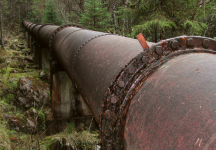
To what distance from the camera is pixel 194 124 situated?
63 cm

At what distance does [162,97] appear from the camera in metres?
0.80

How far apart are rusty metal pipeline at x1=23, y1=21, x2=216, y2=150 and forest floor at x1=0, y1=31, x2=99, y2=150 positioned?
2.26 meters

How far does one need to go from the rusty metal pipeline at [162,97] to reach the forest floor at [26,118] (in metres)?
2.26

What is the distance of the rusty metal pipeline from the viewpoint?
64cm

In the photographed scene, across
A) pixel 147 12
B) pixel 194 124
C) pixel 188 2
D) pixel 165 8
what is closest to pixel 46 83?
pixel 147 12

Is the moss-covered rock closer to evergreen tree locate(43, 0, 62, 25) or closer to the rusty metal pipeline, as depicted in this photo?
the rusty metal pipeline

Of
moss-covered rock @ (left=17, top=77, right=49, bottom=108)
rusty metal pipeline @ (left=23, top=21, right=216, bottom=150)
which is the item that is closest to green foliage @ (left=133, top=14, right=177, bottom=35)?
moss-covered rock @ (left=17, top=77, right=49, bottom=108)

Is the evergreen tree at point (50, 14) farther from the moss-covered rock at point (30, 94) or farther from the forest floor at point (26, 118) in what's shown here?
the moss-covered rock at point (30, 94)

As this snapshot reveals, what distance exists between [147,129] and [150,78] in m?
0.27

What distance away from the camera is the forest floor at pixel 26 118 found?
425 cm

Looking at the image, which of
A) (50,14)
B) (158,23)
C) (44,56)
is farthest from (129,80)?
(50,14)

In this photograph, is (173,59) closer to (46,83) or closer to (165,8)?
(165,8)

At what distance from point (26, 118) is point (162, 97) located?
228 inches

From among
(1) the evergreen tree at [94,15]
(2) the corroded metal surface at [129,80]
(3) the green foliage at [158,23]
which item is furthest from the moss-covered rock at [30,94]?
(2) the corroded metal surface at [129,80]
